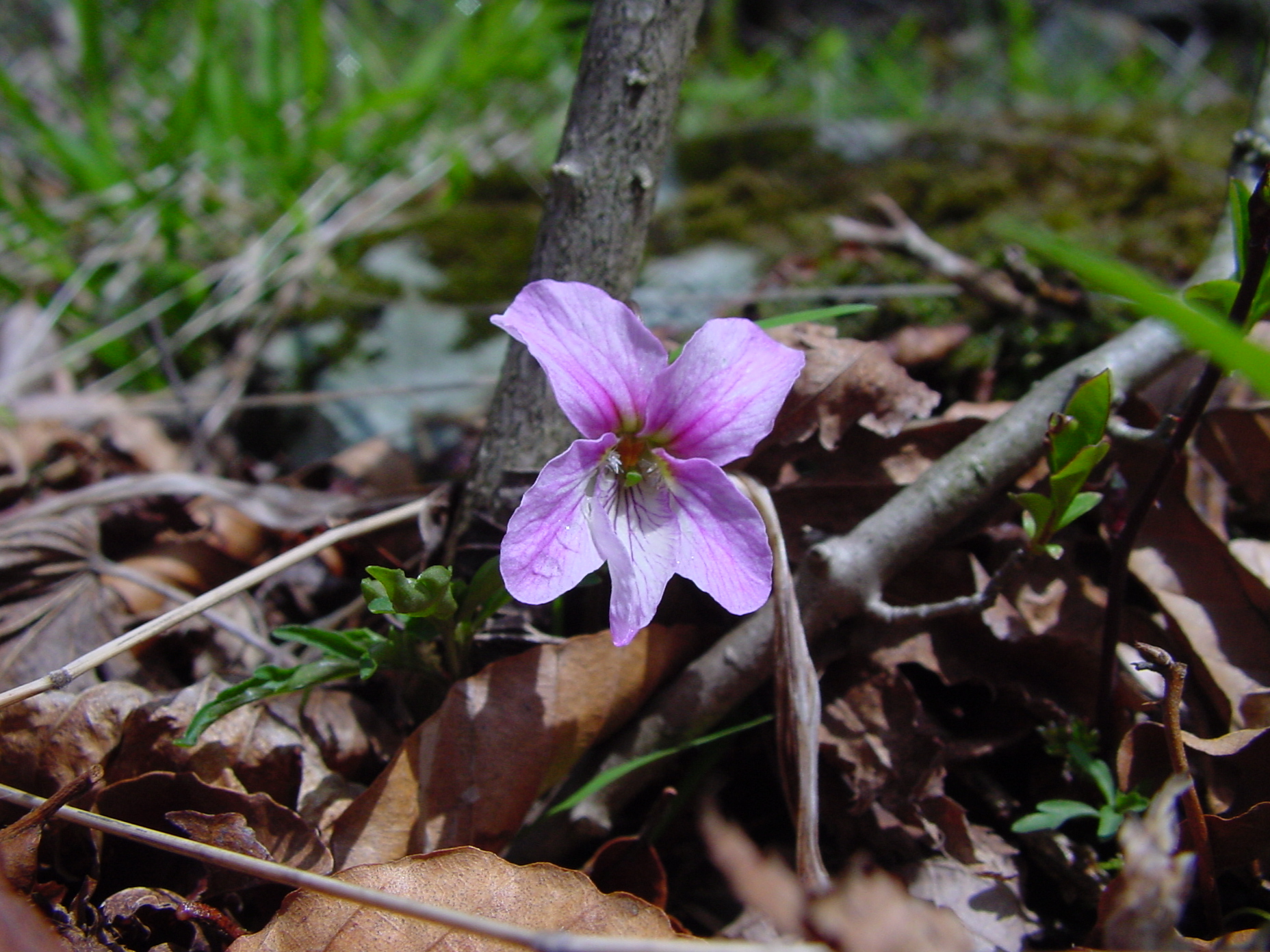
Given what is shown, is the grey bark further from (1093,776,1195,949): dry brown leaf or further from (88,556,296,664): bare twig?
(1093,776,1195,949): dry brown leaf

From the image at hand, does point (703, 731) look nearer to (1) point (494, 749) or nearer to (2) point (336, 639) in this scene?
(1) point (494, 749)

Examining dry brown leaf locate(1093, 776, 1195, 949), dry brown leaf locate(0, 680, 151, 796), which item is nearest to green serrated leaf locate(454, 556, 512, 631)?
dry brown leaf locate(0, 680, 151, 796)

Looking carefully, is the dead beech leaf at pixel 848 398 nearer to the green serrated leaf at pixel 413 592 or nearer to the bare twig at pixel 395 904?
the green serrated leaf at pixel 413 592

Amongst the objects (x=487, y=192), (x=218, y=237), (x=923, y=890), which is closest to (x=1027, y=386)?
(x=923, y=890)

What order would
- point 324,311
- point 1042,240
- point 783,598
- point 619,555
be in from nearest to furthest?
point 1042,240 < point 619,555 < point 783,598 < point 324,311

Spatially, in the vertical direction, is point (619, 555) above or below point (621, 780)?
above

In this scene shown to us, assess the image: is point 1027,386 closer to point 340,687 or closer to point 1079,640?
point 1079,640

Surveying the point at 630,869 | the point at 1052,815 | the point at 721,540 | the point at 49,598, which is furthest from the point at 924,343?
the point at 49,598
